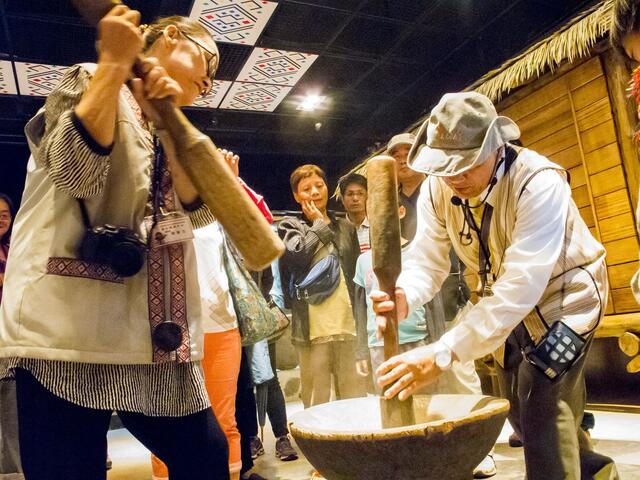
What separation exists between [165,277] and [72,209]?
26 centimetres

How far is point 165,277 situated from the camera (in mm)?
1280

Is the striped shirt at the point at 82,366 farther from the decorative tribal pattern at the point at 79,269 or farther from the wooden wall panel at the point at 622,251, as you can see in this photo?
the wooden wall panel at the point at 622,251

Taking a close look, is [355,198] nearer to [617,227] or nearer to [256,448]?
[256,448]

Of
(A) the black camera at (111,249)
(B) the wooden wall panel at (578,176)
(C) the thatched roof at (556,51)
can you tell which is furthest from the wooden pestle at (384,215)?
(B) the wooden wall panel at (578,176)

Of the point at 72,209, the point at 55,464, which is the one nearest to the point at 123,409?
the point at 55,464

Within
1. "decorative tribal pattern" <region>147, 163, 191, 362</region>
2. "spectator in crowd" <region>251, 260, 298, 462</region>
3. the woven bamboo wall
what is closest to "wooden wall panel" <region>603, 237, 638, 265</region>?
the woven bamboo wall

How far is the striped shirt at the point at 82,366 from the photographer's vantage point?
1086mm

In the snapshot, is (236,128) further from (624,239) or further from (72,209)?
(72,209)

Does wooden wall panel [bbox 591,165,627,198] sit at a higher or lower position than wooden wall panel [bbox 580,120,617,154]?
lower

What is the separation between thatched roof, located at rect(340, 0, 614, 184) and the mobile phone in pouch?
354 centimetres

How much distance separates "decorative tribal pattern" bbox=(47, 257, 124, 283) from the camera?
1.13 metres


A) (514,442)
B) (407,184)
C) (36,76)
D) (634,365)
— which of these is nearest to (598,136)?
(407,184)

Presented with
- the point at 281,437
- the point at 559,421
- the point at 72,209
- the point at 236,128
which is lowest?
the point at 281,437

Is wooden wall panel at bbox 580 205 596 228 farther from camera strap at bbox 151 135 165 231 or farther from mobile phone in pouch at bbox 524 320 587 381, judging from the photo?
camera strap at bbox 151 135 165 231
